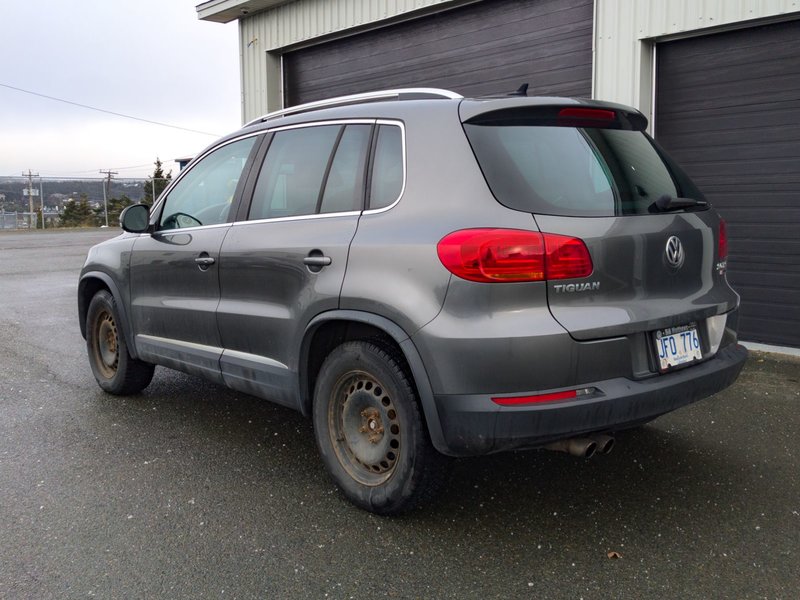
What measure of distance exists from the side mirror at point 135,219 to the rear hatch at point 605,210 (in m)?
2.50

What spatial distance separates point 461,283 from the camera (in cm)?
300

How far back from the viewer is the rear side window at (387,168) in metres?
3.45

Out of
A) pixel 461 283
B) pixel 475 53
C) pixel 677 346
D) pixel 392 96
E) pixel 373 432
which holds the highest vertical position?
pixel 475 53

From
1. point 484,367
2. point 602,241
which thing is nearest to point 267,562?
point 484,367

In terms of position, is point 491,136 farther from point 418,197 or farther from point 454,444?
point 454,444

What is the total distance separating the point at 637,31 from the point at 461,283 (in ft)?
18.4

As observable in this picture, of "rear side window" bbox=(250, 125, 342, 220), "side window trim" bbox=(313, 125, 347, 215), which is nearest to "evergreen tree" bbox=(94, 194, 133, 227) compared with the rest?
"rear side window" bbox=(250, 125, 342, 220)

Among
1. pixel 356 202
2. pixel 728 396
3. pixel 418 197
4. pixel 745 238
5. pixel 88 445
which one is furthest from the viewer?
pixel 745 238

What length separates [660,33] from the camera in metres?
7.43

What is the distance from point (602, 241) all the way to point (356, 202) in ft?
3.71

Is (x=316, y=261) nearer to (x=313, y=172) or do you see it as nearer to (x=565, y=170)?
(x=313, y=172)

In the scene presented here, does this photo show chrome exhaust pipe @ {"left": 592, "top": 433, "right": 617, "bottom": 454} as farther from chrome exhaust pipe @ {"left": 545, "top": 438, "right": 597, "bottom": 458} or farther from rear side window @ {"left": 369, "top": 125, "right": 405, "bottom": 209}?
rear side window @ {"left": 369, "top": 125, "right": 405, "bottom": 209}

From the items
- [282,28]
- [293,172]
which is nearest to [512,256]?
[293,172]

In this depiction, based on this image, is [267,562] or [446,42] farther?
[446,42]
